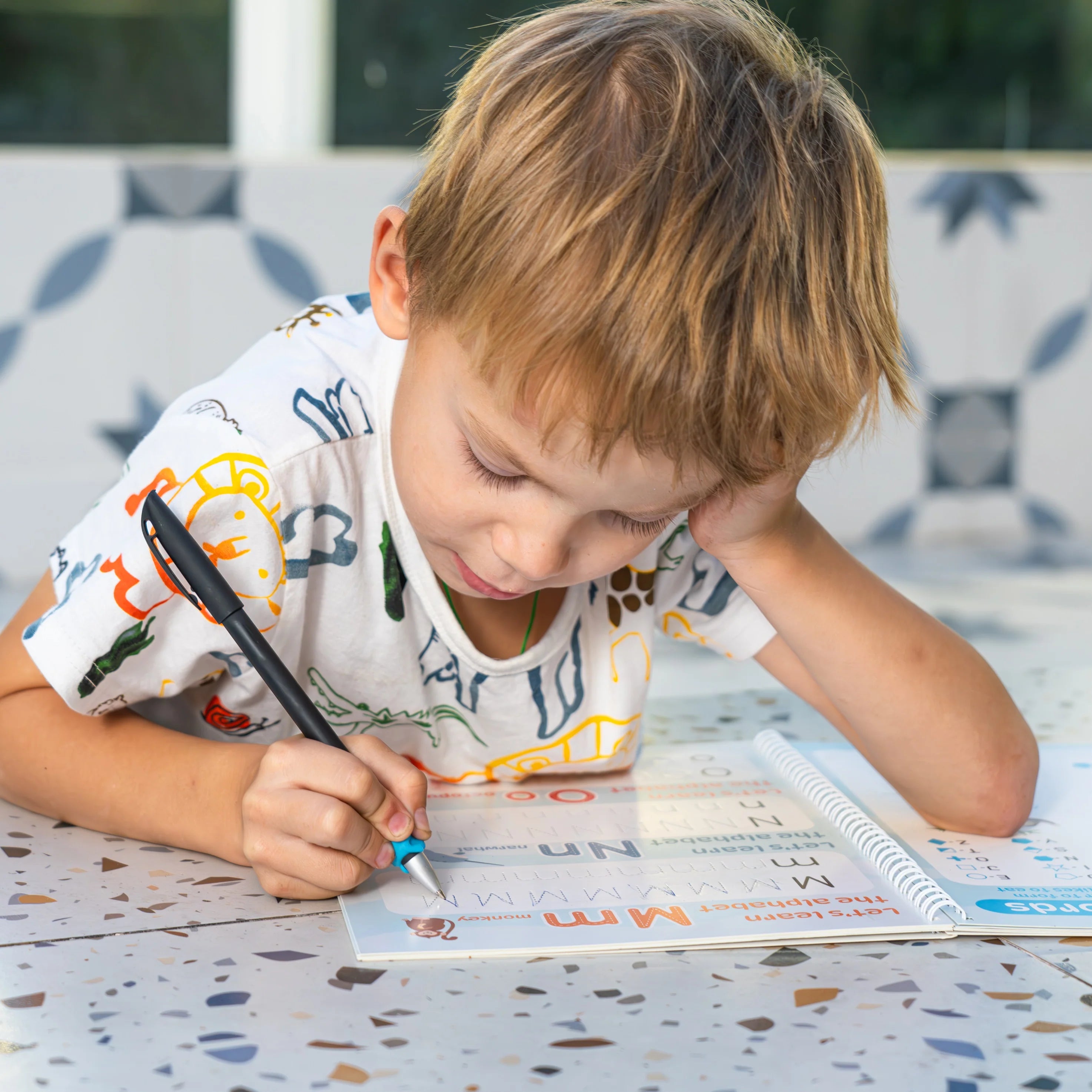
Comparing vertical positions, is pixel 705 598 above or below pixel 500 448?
below

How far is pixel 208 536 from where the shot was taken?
1.85 ft

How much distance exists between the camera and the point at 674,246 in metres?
0.46

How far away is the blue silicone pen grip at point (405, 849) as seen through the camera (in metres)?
0.50

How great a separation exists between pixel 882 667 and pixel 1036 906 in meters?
0.15

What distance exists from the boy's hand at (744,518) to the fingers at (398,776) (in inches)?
6.9

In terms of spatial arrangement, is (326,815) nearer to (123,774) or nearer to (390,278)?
(123,774)

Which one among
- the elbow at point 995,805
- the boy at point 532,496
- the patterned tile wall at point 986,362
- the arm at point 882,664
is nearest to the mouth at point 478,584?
the boy at point 532,496

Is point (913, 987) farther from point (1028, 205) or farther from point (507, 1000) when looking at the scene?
point (1028, 205)

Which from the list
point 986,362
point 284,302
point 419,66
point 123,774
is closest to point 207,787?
point 123,774

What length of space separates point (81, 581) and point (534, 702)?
230mm

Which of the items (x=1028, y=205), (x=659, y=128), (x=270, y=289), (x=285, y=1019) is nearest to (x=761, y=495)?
(x=659, y=128)

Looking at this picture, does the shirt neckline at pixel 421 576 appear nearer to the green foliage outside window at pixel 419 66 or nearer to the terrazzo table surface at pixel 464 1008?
the terrazzo table surface at pixel 464 1008

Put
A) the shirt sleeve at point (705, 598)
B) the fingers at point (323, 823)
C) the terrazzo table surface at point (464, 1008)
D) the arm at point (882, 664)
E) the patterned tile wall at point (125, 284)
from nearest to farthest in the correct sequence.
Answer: the terrazzo table surface at point (464, 1008) < the fingers at point (323, 823) < the arm at point (882, 664) < the shirt sleeve at point (705, 598) < the patterned tile wall at point (125, 284)

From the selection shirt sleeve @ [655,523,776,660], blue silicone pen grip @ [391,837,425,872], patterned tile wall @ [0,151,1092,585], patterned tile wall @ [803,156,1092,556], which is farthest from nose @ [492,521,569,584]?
patterned tile wall @ [803,156,1092,556]
